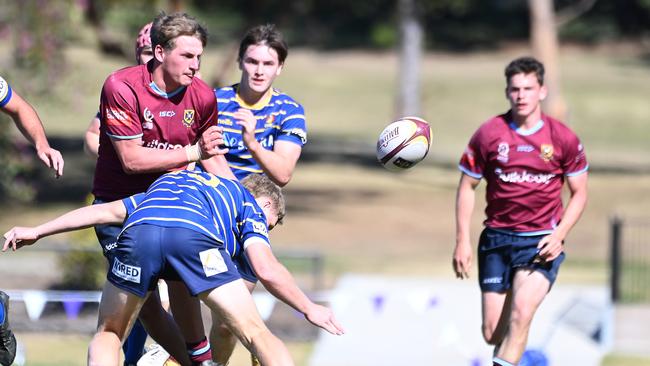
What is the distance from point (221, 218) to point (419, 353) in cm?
792

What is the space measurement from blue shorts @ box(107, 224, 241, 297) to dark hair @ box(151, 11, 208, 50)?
3.87 ft

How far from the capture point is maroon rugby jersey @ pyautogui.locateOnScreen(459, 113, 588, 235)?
8586 mm

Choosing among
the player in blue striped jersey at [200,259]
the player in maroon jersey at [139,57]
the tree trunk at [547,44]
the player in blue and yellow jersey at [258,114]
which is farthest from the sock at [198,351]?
the tree trunk at [547,44]

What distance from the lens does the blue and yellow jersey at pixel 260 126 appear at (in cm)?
798

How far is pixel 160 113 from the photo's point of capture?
276 inches

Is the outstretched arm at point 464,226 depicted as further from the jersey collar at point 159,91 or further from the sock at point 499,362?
the jersey collar at point 159,91

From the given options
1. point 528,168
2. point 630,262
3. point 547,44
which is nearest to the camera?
point 528,168

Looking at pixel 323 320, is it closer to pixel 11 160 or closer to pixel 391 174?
pixel 11 160

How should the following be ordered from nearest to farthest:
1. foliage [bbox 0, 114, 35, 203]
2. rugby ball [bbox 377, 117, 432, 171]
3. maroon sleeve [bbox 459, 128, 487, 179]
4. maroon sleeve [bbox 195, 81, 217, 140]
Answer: maroon sleeve [bbox 195, 81, 217, 140] → rugby ball [bbox 377, 117, 432, 171] → maroon sleeve [bbox 459, 128, 487, 179] → foliage [bbox 0, 114, 35, 203]

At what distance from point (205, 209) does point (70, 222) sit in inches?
33.2

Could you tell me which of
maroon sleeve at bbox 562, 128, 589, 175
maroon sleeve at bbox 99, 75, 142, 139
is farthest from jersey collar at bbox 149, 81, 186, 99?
maroon sleeve at bbox 562, 128, 589, 175

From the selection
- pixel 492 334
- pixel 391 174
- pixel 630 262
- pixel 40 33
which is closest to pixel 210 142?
pixel 492 334

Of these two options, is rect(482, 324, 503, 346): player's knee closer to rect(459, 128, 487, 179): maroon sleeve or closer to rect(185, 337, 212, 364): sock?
rect(459, 128, 487, 179): maroon sleeve

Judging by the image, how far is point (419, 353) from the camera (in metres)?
14.0
